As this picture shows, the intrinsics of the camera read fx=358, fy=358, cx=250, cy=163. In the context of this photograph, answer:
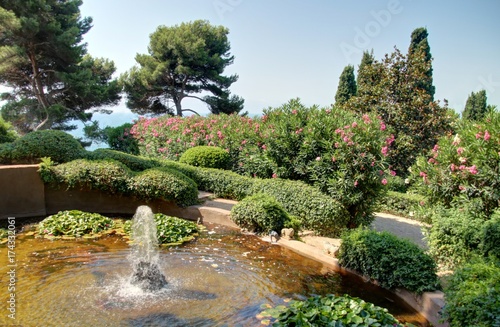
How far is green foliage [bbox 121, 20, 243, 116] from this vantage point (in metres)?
22.5

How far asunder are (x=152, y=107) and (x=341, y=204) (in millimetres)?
20871

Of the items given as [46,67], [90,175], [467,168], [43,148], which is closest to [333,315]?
[467,168]

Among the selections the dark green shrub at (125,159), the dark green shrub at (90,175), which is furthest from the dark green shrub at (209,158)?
the dark green shrub at (90,175)

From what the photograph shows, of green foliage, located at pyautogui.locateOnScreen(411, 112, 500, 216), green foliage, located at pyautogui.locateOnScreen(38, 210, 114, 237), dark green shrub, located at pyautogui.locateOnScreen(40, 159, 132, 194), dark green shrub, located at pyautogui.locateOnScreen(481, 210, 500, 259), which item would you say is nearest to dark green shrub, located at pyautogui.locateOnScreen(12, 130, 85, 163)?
dark green shrub, located at pyautogui.locateOnScreen(40, 159, 132, 194)

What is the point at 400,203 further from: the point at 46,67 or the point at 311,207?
the point at 46,67

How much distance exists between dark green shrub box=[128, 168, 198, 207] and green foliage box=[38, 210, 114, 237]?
3.21 ft

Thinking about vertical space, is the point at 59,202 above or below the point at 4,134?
below

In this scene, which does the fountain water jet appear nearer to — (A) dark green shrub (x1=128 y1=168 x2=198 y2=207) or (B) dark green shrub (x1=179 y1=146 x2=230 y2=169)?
(A) dark green shrub (x1=128 y1=168 x2=198 y2=207)

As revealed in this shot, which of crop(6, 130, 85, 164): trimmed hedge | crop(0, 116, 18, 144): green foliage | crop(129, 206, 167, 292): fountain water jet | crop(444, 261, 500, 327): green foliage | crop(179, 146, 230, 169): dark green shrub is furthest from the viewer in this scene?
crop(0, 116, 18, 144): green foliage

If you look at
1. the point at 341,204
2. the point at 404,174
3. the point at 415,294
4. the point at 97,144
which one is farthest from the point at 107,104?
the point at 415,294

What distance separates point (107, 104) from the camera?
2064 centimetres

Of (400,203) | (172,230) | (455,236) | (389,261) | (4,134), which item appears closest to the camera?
(389,261)

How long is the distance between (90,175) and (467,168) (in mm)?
6805

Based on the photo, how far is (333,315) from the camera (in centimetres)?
318
